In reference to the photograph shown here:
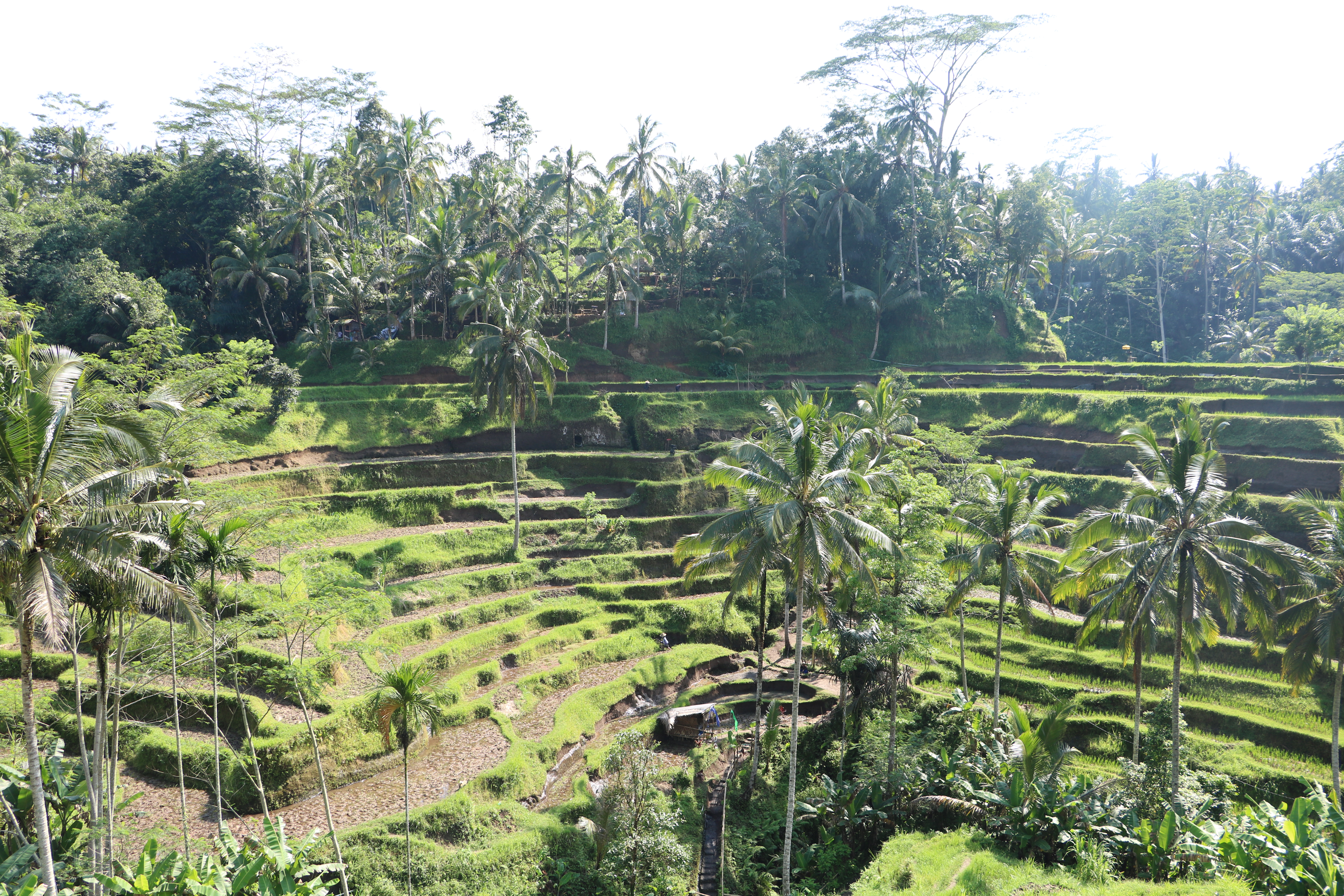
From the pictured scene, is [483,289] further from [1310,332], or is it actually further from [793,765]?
[1310,332]

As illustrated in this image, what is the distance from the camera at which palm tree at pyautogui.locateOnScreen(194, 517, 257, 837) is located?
53.9 feet

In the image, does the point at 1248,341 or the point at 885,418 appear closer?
the point at 885,418

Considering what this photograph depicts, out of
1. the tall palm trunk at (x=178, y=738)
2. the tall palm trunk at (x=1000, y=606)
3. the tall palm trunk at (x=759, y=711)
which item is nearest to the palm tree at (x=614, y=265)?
the tall palm trunk at (x=759, y=711)

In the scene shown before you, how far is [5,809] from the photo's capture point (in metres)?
16.9

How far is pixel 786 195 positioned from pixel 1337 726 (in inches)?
2154

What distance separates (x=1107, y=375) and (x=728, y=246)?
3103cm

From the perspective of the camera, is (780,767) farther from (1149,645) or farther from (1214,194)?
(1214,194)

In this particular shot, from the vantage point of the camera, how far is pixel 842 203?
2598 inches

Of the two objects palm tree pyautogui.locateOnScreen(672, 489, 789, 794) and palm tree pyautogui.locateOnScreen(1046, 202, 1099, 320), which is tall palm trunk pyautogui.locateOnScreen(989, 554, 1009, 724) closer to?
palm tree pyautogui.locateOnScreen(672, 489, 789, 794)

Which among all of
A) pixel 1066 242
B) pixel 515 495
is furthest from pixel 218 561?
pixel 1066 242

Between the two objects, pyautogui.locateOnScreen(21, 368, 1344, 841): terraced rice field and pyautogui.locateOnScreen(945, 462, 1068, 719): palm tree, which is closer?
pyautogui.locateOnScreen(21, 368, 1344, 841): terraced rice field

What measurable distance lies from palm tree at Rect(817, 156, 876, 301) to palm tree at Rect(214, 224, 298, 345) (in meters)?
43.7

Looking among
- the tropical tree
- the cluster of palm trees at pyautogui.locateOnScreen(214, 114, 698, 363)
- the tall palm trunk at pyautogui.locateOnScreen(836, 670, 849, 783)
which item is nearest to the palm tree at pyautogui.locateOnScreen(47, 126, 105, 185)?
the cluster of palm trees at pyautogui.locateOnScreen(214, 114, 698, 363)

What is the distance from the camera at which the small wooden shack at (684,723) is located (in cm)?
2950
